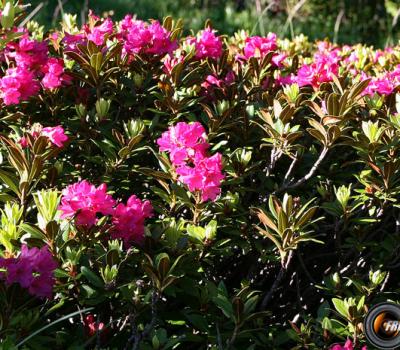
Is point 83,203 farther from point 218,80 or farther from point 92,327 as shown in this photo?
point 218,80

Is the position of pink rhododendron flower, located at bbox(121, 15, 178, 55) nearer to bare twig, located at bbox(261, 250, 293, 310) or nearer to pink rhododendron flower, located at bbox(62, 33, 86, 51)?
pink rhododendron flower, located at bbox(62, 33, 86, 51)

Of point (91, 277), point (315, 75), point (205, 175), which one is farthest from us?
point (315, 75)

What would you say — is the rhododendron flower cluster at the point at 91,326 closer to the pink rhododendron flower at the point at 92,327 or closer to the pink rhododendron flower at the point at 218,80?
the pink rhododendron flower at the point at 92,327

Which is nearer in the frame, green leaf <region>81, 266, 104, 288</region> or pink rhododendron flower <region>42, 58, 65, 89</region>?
green leaf <region>81, 266, 104, 288</region>

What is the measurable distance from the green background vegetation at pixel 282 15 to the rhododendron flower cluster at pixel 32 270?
688cm

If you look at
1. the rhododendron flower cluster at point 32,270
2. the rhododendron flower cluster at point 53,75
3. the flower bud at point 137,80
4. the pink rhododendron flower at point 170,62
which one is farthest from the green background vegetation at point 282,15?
the rhododendron flower cluster at point 32,270

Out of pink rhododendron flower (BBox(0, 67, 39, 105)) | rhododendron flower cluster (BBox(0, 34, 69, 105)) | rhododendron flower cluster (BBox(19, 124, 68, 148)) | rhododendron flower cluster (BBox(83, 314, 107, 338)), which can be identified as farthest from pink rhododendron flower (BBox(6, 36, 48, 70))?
rhododendron flower cluster (BBox(83, 314, 107, 338))

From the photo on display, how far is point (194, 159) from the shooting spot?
2008mm

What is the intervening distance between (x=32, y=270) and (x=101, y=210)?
0.85ft

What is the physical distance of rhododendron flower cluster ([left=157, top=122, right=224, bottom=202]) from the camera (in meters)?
1.94

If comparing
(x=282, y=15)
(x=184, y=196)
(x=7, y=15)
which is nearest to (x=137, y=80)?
(x=7, y=15)

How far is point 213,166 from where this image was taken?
1933 millimetres

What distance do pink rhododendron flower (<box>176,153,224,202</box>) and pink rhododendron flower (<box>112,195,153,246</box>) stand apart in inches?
5.8

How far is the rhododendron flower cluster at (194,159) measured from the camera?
194 cm
